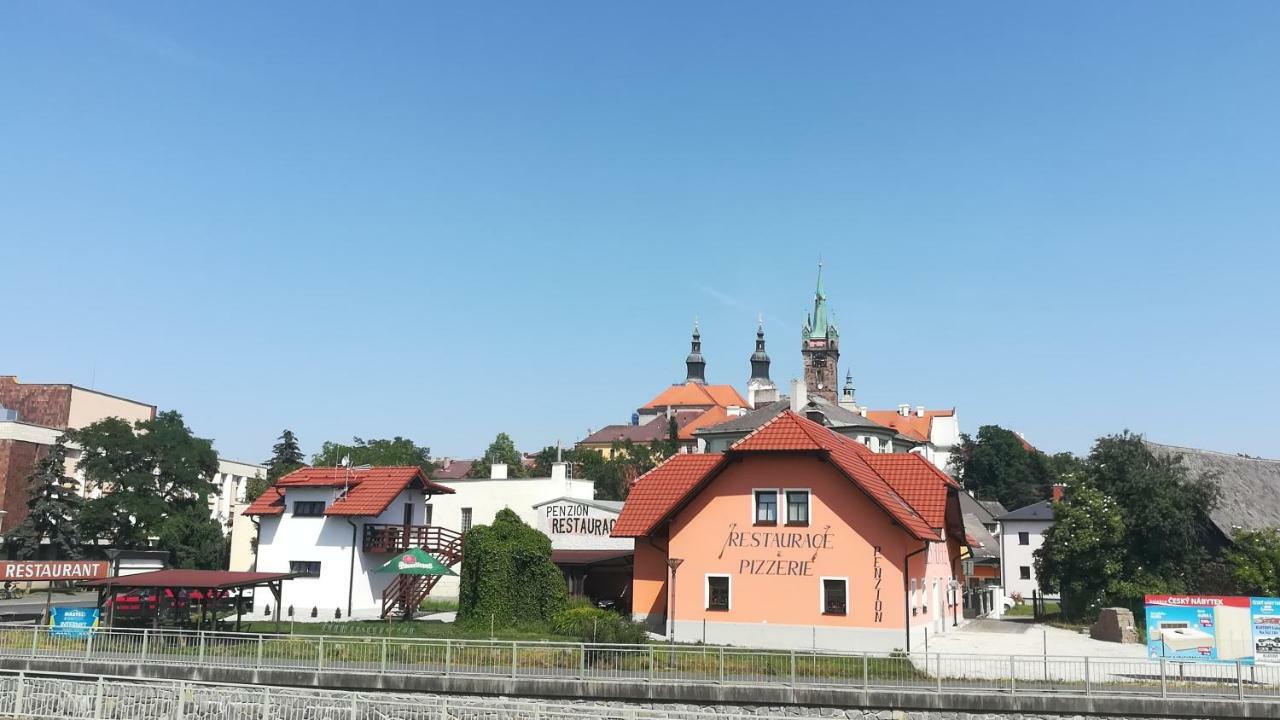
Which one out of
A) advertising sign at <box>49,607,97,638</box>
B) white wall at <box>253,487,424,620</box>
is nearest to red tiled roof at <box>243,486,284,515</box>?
white wall at <box>253,487,424,620</box>

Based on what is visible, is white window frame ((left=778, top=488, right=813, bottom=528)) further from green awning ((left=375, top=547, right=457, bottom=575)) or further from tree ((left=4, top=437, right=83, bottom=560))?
tree ((left=4, top=437, right=83, bottom=560))

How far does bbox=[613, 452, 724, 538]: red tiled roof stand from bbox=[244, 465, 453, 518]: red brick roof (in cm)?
1126

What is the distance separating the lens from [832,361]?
164 metres

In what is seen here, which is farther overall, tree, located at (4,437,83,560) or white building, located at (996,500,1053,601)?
white building, located at (996,500,1053,601)

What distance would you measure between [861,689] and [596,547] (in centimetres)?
2632

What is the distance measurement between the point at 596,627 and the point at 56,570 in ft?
51.1

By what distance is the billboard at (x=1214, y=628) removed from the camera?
2256 cm

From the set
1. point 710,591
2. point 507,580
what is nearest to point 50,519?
point 507,580

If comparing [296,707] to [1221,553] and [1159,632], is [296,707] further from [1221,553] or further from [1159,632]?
[1221,553]

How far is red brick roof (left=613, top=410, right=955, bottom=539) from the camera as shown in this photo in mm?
30625


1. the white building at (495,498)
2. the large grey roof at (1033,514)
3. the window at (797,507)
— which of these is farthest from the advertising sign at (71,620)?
the large grey roof at (1033,514)

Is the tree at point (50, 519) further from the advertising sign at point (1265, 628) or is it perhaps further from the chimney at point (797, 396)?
the advertising sign at point (1265, 628)

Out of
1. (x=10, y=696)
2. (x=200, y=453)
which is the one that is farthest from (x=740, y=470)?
(x=200, y=453)

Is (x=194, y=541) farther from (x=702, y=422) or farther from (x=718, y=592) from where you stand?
(x=702, y=422)
